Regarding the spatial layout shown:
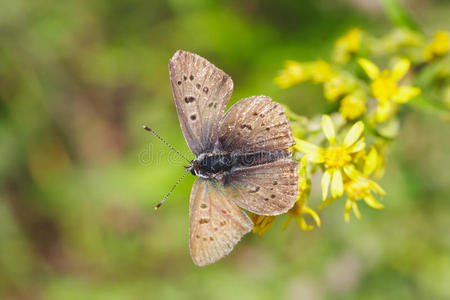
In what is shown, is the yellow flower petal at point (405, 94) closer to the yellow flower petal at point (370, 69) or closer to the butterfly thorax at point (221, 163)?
the yellow flower petal at point (370, 69)

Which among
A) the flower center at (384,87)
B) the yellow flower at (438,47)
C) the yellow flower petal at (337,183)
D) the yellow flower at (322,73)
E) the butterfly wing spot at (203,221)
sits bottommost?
the yellow flower petal at (337,183)

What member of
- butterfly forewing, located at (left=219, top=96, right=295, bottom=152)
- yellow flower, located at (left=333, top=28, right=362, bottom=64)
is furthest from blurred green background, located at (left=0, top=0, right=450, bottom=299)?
butterfly forewing, located at (left=219, top=96, right=295, bottom=152)

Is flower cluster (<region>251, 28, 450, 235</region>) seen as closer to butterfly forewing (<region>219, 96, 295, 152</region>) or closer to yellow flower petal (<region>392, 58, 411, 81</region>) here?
yellow flower petal (<region>392, 58, 411, 81</region>)

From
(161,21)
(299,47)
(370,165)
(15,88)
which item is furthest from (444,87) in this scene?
(15,88)

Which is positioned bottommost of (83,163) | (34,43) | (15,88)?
(83,163)

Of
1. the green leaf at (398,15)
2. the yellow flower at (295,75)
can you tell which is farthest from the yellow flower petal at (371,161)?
the green leaf at (398,15)

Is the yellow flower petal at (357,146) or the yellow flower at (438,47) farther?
the yellow flower at (438,47)

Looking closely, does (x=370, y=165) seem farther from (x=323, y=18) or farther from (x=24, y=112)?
(x=24, y=112)
